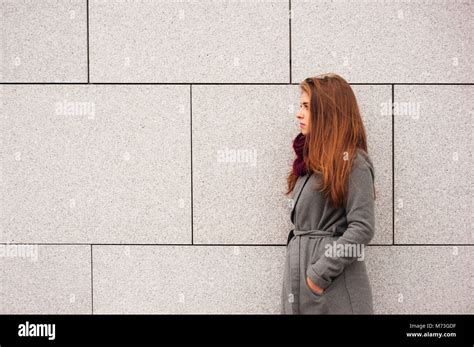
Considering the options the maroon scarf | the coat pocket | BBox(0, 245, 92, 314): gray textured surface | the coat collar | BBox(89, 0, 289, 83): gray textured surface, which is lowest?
BBox(0, 245, 92, 314): gray textured surface

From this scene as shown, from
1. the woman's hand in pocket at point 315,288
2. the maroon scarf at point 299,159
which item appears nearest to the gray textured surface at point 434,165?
the maroon scarf at point 299,159

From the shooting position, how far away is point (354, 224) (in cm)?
243

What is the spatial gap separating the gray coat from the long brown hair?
0.19 ft

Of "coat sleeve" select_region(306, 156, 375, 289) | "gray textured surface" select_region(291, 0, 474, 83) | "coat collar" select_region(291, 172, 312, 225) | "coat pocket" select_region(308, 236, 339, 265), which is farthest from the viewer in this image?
"gray textured surface" select_region(291, 0, 474, 83)

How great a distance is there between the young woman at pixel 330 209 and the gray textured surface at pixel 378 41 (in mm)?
556

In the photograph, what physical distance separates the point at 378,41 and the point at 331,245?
64.8 inches

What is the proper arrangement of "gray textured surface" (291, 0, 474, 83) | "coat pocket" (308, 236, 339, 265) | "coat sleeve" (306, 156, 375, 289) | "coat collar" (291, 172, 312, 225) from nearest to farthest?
"coat sleeve" (306, 156, 375, 289) → "coat pocket" (308, 236, 339, 265) → "coat collar" (291, 172, 312, 225) → "gray textured surface" (291, 0, 474, 83)

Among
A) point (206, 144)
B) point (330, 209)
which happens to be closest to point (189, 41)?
point (206, 144)

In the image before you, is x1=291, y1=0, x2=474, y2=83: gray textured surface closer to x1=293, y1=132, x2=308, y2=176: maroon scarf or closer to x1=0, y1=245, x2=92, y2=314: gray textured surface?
x1=293, y1=132, x2=308, y2=176: maroon scarf

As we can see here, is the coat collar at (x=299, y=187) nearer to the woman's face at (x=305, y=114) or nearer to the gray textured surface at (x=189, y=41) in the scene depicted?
the woman's face at (x=305, y=114)

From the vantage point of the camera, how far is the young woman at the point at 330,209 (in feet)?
8.03

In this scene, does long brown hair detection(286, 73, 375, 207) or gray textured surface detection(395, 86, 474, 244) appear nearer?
long brown hair detection(286, 73, 375, 207)

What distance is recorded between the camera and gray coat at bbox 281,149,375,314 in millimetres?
2436

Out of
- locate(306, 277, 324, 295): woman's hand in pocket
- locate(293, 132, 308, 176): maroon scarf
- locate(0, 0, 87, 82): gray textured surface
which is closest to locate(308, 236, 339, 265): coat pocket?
locate(306, 277, 324, 295): woman's hand in pocket
